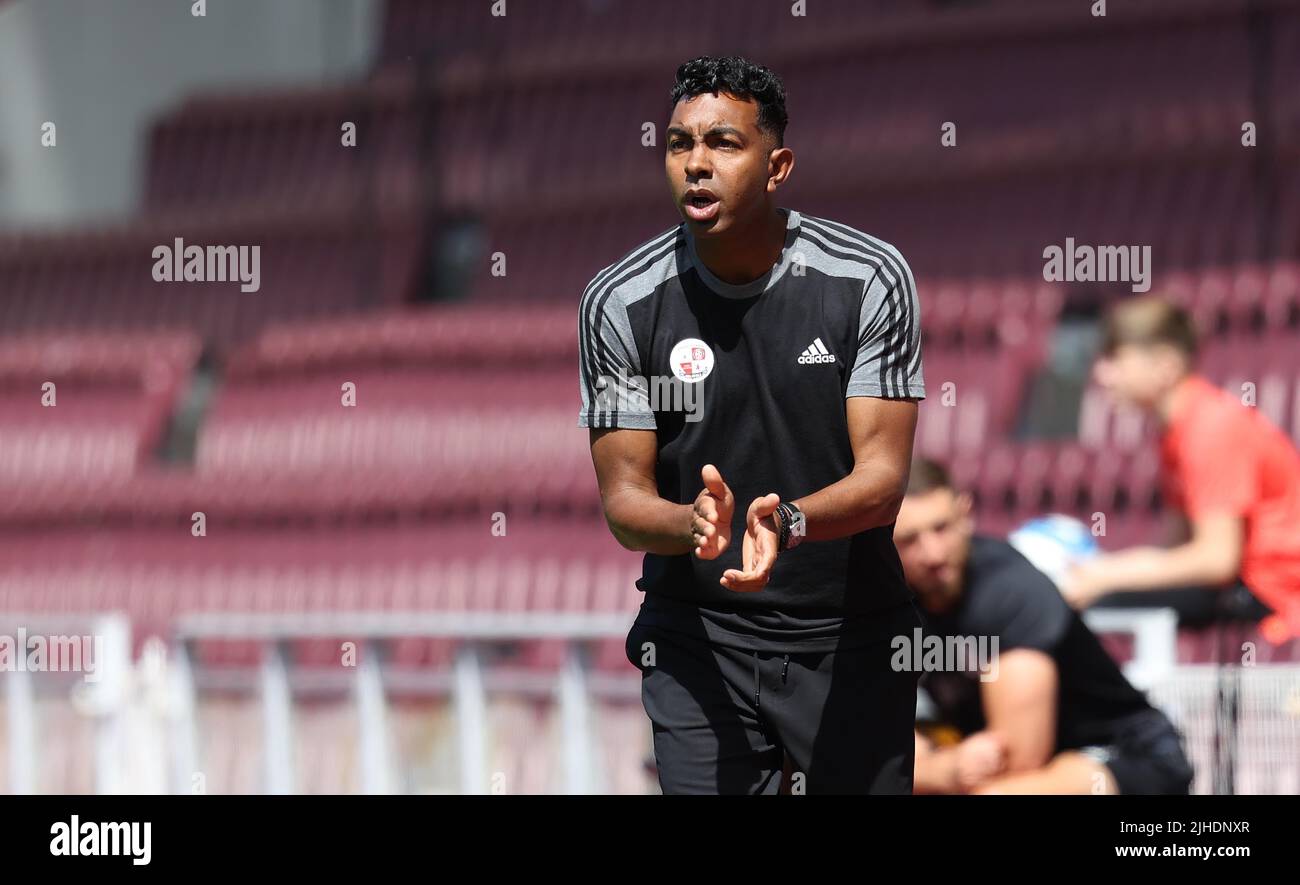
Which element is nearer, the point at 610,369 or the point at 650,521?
the point at 650,521

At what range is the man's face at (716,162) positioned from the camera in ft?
8.84

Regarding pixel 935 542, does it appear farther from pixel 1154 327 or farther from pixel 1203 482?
pixel 1154 327

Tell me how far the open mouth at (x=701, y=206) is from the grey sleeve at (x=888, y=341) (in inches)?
9.6

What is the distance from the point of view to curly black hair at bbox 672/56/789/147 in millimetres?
2717

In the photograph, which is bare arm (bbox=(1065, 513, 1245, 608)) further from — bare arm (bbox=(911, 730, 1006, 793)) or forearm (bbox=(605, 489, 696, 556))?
forearm (bbox=(605, 489, 696, 556))

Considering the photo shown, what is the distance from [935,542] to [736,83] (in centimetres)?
126

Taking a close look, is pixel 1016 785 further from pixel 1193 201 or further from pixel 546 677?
pixel 1193 201

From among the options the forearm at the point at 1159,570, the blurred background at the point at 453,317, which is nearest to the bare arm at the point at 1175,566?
the forearm at the point at 1159,570

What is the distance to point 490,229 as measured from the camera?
1001 centimetres

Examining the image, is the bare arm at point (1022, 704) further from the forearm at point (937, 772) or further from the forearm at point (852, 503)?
the forearm at point (852, 503)

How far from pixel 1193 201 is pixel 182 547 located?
14.9 ft

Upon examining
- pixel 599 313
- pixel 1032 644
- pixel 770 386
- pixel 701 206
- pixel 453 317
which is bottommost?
pixel 1032 644

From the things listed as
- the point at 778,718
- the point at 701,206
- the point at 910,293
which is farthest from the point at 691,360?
the point at 778,718

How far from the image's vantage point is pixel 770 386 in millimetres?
2748
